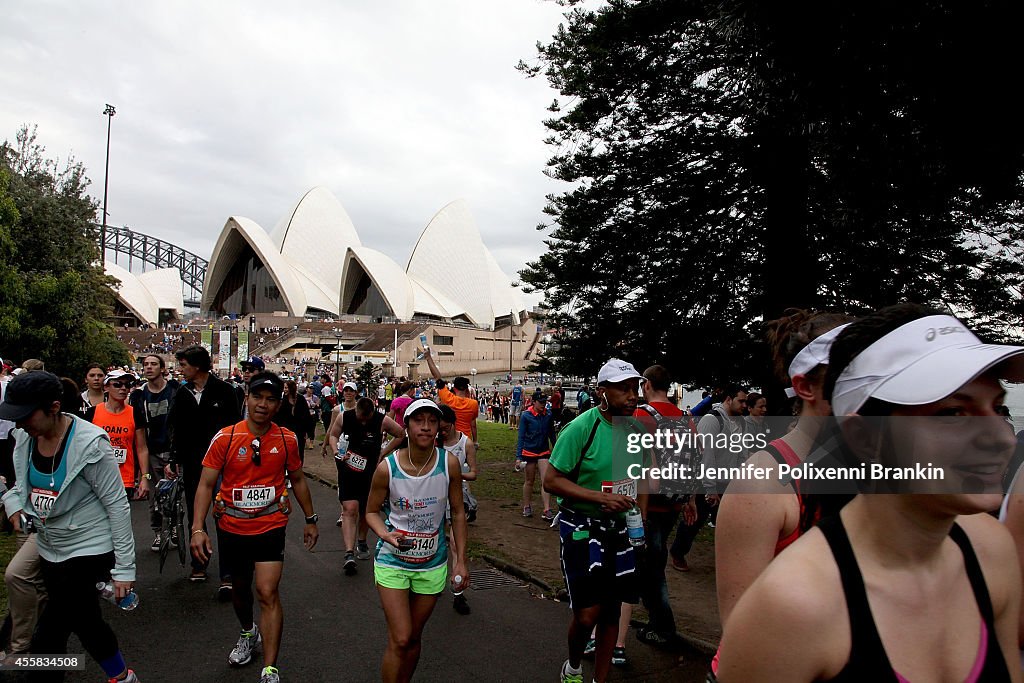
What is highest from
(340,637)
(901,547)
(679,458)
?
(901,547)

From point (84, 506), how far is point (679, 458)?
2985mm

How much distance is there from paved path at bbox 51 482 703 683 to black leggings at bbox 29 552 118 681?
2.34ft

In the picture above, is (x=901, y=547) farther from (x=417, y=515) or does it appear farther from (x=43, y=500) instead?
(x=43, y=500)

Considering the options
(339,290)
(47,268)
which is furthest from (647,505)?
(339,290)

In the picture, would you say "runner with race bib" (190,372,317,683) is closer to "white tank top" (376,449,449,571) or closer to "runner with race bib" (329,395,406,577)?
"white tank top" (376,449,449,571)

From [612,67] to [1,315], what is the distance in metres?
Answer: 12.9

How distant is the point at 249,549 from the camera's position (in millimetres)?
3789

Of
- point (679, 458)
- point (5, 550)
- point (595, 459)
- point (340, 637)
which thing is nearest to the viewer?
point (595, 459)

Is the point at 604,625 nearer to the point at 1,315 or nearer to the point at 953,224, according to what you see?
Result: the point at 953,224


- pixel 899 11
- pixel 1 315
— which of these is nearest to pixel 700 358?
pixel 899 11

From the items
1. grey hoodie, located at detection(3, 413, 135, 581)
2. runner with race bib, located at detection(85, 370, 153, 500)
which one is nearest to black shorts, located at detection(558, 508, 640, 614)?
grey hoodie, located at detection(3, 413, 135, 581)

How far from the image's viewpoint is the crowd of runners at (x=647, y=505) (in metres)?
0.98

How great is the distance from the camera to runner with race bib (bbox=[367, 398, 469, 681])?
3.16 m

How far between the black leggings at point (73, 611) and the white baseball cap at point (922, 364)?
10.8 feet
